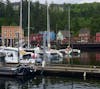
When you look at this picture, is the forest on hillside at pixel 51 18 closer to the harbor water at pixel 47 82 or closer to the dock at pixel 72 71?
the dock at pixel 72 71

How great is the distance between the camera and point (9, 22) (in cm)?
15312

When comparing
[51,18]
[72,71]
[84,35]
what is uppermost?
[51,18]

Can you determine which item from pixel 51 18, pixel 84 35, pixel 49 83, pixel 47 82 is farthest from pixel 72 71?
pixel 84 35

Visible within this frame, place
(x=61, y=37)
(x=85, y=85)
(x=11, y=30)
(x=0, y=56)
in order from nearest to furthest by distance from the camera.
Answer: (x=85, y=85), (x=0, y=56), (x=11, y=30), (x=61, y=37)

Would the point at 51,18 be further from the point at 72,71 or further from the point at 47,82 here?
the point at 47,82

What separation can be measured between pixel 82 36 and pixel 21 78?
116 meters

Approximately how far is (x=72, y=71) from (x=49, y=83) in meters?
4.21

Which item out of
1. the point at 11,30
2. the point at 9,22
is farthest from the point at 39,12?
the point at 11,30

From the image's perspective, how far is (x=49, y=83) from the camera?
45.1 m

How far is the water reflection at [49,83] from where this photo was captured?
42656 mm

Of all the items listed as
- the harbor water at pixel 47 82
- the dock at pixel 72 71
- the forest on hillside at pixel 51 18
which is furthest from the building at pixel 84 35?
the harbor water at pixel 47 82

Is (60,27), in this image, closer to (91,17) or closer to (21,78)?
(91,17)

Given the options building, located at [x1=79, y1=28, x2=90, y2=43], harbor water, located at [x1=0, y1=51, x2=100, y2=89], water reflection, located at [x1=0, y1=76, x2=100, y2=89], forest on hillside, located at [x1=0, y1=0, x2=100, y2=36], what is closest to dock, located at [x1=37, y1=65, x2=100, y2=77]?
harbor water, located at [x1=0, y1=51, x2=100, y2=89]

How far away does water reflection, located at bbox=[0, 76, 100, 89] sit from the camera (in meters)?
42.7
